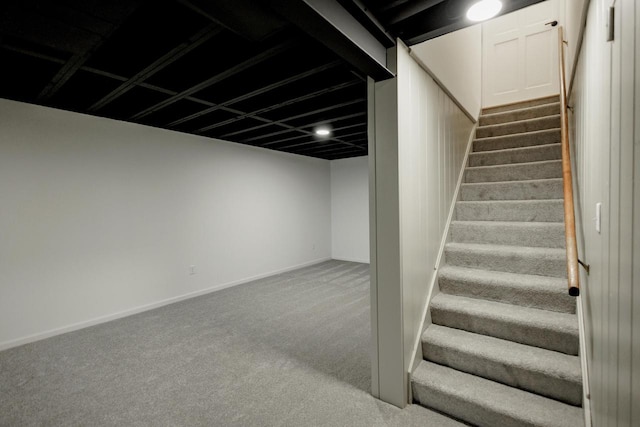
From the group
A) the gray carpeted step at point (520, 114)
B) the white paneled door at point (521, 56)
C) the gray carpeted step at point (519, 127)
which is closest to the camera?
the gray carpeted step at point (519, 127)

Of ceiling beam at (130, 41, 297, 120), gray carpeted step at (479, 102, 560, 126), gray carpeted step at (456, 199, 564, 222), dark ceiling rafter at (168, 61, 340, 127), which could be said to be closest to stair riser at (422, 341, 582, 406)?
gray carpeted step at (456, 199, 564, 222)

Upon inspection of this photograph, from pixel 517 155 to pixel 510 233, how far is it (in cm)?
115

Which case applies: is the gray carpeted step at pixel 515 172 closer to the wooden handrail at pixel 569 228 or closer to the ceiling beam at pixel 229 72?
the wooden handrail at pixel 569 228

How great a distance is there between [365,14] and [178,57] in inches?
52.1

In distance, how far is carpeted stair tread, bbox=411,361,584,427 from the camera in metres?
1.59

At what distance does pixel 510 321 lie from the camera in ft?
6.56

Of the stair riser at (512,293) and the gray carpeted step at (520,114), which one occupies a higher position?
the gray carpeted step at (520,114)

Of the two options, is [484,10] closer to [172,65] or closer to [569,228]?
[569,228]

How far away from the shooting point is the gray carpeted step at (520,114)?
3.62 metres

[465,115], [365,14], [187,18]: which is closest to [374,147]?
[365,14]

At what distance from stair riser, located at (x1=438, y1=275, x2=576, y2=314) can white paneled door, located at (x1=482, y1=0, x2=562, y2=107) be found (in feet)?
11.2

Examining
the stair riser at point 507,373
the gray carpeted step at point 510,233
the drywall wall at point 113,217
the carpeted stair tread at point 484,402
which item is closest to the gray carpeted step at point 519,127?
the gray carpeted step at point 510,233

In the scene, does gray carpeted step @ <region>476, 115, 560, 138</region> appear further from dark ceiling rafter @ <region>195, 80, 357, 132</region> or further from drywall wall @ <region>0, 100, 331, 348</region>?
drywall wall @ <region>0, 100, 331, 348</region>

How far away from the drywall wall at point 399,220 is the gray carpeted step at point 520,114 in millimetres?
2272
